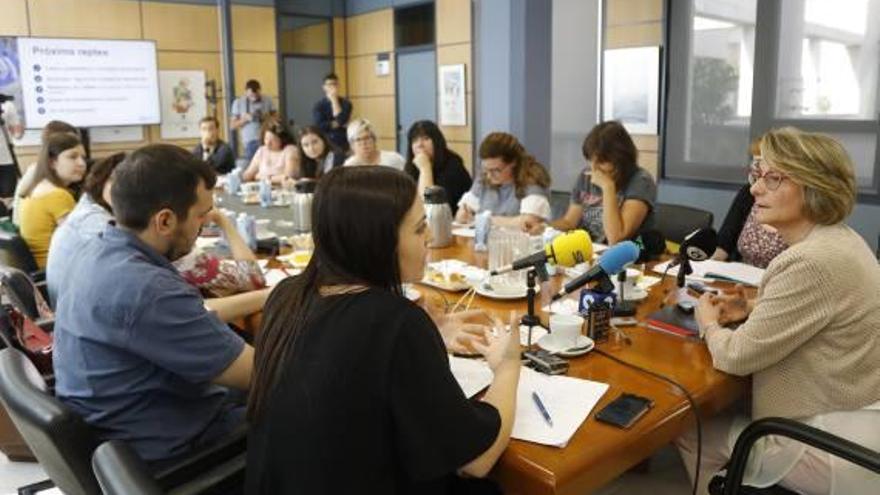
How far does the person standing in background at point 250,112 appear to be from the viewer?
25.4 ft

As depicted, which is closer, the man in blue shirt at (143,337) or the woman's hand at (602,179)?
the man in blue shirt at (143,337)

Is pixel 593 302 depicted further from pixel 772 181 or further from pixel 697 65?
pixel 697 65

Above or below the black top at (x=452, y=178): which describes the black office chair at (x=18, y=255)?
below

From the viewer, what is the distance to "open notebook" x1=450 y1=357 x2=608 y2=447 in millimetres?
1220

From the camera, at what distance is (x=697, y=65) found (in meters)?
5.00

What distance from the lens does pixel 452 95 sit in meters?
7.64

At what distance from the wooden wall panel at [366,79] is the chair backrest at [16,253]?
19.4ft

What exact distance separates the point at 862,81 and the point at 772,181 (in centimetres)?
331

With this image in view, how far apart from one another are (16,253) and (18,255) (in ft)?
0.04

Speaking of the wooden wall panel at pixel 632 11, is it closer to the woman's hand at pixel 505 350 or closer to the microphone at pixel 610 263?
the microphone at pixel 610 263

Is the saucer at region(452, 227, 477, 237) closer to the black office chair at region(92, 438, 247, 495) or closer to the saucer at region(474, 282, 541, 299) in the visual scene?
the saucer at region(474, 282, 541, 299)

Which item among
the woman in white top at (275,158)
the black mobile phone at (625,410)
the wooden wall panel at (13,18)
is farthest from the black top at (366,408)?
the wooden wall panel at (13,18)

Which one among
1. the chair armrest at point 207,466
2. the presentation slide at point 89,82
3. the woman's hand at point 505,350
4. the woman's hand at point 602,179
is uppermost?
the presentation slide at point 89,82

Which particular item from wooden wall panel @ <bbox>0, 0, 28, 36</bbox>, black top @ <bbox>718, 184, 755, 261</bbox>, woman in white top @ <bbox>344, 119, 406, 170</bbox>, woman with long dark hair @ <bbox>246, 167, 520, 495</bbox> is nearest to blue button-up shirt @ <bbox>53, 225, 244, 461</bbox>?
woman with long dark hair @ <bbox>246, 167, 520, 495</bbox>
